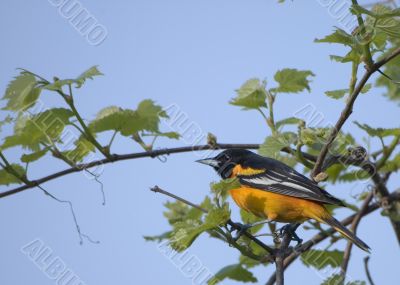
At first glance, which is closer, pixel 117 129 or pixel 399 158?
pixel 117 129

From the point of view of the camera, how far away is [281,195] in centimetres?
429

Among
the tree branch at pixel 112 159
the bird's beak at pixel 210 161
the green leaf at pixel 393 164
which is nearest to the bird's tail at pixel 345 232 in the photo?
the green leaf at pixel 393 164

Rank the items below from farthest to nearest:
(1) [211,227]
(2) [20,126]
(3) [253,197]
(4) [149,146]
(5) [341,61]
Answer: (3) [253,197], (4) [149,146], (2) [20,126], (5) [341,61], (1) [211,227]

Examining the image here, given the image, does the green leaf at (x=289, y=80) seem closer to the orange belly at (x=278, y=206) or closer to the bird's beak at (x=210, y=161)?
the orange belly at (x=278, y=206)

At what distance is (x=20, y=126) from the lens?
10.7 ft

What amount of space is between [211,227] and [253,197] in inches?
73.2

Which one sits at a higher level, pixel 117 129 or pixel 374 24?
pixel 374 24

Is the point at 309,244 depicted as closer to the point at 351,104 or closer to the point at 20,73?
the point at 351,104

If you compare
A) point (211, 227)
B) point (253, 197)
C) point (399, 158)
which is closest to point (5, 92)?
point (211, 227)

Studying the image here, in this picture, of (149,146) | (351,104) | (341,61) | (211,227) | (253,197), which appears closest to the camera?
(211,227)

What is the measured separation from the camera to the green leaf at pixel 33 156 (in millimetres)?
3285

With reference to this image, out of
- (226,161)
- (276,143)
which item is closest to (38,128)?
(276,143)

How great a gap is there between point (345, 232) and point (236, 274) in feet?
2.43

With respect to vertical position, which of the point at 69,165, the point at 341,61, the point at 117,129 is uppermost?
the point at 341,61
